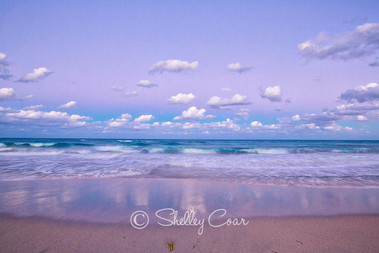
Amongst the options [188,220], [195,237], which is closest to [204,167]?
[188,220]

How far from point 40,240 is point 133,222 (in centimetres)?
124

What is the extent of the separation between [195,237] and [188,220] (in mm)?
554

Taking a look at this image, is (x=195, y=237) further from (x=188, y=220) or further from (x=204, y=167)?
(x=204, y=167)

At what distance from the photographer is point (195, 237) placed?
2.92 meters

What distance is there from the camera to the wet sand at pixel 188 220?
108 inches

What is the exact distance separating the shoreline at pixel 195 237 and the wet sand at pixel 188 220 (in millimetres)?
12

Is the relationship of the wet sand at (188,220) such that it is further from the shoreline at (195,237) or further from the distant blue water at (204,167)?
the distant blue water at (204,167)

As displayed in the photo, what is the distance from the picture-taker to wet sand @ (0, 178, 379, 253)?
276cm

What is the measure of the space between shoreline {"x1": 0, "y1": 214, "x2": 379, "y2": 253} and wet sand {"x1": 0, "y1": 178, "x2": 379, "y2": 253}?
0.04 feet

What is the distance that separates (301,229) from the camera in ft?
10.4

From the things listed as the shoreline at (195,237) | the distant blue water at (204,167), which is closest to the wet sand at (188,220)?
the shoreline at (195,237)

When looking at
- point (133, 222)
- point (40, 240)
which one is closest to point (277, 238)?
point (133, 222)

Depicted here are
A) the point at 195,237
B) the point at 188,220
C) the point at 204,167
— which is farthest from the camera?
the point at 204,167

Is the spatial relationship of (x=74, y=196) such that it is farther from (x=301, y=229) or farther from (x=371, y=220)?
(x=371, y=220)
